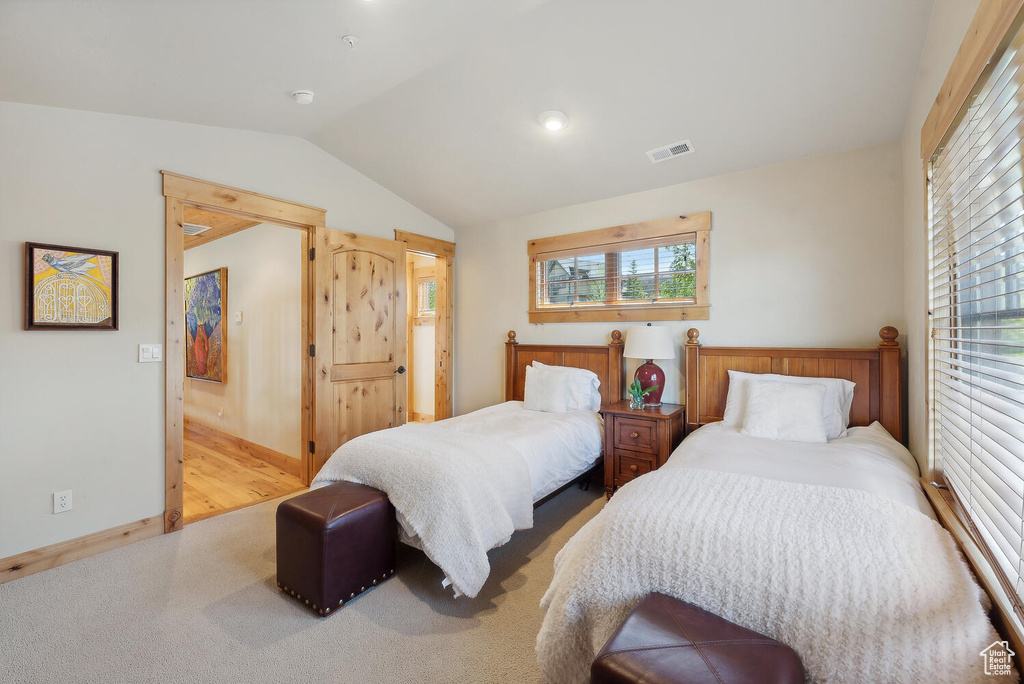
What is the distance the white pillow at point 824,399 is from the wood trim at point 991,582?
977 millimetres

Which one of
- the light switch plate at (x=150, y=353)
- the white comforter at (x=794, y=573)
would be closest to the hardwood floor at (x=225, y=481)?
the light switch plate at (x=150, y=353)

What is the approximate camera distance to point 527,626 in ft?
6.08

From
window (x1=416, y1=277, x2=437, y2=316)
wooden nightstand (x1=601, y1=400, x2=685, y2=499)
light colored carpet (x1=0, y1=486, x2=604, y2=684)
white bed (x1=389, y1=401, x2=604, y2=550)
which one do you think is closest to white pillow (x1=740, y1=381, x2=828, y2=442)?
wooden nightstand (x1=601, y1=400, x2=685, y2=499)

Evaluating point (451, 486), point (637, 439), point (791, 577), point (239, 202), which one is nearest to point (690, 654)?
point (791, 577)

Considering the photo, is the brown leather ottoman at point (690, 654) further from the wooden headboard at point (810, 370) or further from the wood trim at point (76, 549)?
the wood trim at point (76, 549)

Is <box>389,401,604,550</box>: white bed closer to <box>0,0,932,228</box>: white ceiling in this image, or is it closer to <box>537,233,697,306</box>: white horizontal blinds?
<box>537,233,697,306</box>: white horizontal blinds

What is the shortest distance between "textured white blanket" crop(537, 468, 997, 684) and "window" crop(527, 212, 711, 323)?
201 cm

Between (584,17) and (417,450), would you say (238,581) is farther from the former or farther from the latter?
(584,17)

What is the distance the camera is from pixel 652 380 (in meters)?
3.25

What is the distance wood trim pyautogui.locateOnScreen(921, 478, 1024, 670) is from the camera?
37.4 inches

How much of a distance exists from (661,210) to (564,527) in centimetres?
250

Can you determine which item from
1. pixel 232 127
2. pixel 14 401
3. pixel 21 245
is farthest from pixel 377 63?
pixel 14 401

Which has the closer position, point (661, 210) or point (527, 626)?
point (527, 626)

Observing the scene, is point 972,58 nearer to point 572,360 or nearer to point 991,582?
point 991,582
